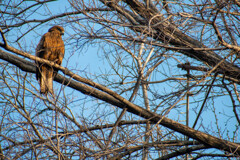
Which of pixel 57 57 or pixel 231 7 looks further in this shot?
pixel 57 57

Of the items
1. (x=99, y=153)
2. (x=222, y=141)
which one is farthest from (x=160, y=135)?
(x=99, y=153)

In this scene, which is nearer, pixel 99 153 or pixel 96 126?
pixel 99 153

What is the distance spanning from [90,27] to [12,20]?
83.3 inches

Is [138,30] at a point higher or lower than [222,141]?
higher

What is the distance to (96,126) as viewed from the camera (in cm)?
421

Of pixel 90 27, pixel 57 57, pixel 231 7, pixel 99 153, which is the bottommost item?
pixel 99 153

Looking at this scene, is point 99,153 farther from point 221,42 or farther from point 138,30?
point 221,42

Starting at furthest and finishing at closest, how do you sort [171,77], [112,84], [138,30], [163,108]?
1. [112,84]
2. [171,77]
3. [163,108]
4. [138,30]

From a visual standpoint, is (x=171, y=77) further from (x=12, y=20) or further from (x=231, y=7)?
(x=12, y=20)

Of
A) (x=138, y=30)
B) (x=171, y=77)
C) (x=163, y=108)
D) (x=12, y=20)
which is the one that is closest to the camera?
(x=138, y=30)

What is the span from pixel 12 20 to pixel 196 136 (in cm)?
379

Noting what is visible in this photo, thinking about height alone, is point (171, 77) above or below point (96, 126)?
above

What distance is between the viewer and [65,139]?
3604mm

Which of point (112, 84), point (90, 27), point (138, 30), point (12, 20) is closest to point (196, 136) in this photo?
point (138, 30)
